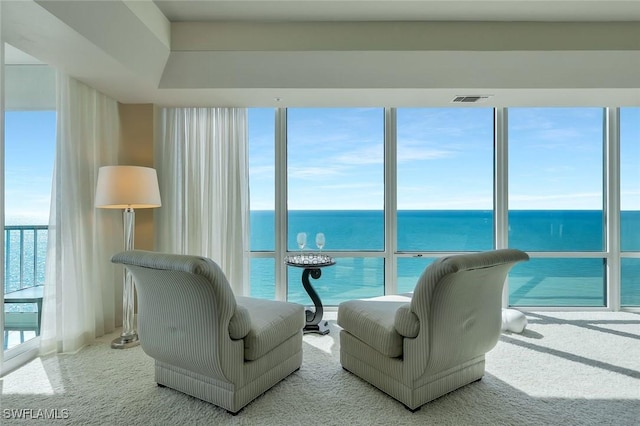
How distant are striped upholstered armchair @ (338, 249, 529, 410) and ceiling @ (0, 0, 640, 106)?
178 cm

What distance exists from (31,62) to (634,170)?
604 cm

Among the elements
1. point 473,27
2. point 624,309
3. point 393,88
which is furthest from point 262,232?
point 624,309

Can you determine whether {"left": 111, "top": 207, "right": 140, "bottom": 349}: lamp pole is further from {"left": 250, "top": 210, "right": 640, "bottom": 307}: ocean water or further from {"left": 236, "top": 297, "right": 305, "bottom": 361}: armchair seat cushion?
{"left": 250, "top": 210, "right": 640, "bottom": 307}: ocean water

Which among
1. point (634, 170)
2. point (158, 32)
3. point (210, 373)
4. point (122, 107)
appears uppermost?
point (158, 32)

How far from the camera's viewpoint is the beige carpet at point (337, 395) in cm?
187

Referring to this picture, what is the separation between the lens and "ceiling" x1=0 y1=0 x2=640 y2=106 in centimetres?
260

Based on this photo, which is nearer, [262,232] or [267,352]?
[267,352]

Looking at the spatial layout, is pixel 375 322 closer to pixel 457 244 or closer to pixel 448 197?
pixel 457 244

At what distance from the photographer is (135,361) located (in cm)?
257

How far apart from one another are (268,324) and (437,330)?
100 cm

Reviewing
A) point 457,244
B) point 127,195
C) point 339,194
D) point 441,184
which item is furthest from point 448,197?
point 127,195

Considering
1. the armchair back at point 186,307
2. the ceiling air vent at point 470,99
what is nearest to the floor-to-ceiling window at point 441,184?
the ceiling air vent at point 470,99

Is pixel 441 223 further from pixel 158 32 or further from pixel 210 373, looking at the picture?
pixel 158 32

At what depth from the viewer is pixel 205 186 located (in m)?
3.61
